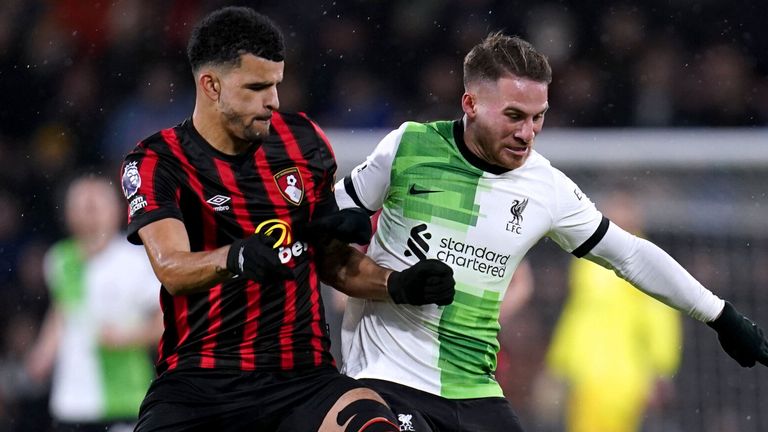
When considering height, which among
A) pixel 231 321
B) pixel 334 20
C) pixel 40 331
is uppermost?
pixel 334 20

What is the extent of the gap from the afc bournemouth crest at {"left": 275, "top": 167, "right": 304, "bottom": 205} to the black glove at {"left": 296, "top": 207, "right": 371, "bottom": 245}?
3.6 inches

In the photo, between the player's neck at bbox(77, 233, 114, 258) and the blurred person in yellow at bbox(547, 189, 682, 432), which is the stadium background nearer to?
the blurred person in yellow at bbox(547, 189, 682, 432)

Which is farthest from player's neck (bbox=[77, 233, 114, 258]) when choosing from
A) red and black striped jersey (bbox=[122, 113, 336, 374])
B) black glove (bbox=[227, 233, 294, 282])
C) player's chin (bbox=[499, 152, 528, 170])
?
black glove (bbox=[227, 233, 294, 282])

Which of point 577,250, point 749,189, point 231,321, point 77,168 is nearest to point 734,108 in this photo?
point 749,189

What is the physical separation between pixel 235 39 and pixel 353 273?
76 cm

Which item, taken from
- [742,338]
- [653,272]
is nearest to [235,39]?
[653,272]

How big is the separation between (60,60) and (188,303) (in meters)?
5.88

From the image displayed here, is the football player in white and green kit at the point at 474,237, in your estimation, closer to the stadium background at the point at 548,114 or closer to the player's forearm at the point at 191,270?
the player's forearm at the point at 191,270

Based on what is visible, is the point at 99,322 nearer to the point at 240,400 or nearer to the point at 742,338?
the point at 240,400

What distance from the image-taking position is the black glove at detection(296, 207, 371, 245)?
3676 mm

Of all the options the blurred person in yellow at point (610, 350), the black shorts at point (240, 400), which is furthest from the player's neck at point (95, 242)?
the black shorts at point (240, 400)

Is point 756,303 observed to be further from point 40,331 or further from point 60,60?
point 60,60

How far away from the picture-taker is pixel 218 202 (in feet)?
12.0

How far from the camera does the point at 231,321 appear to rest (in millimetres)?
3668
